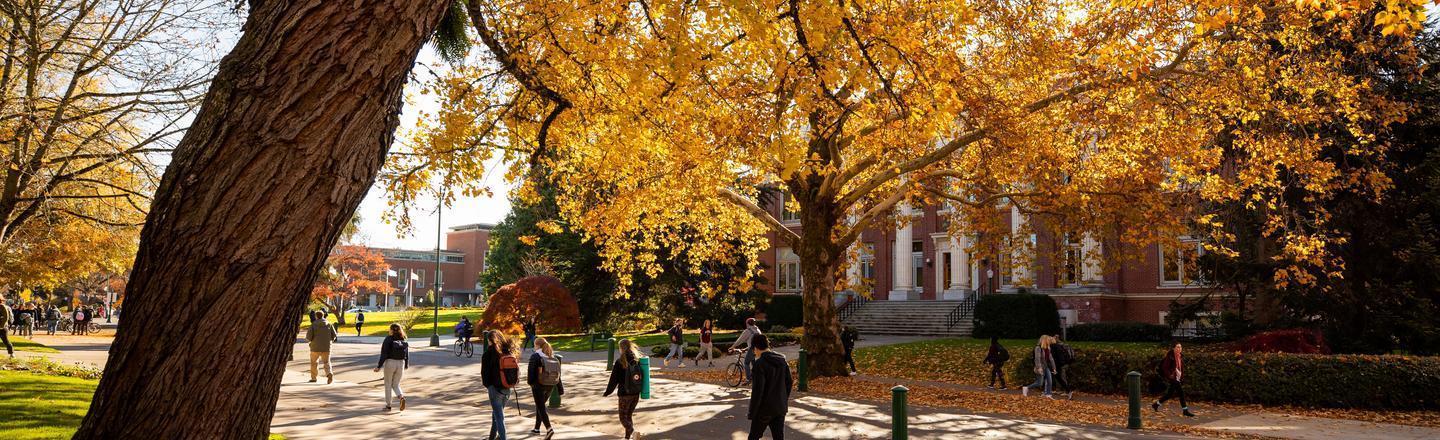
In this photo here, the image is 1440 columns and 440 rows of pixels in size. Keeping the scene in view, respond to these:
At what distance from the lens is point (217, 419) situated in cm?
329

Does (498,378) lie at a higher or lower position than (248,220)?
lower

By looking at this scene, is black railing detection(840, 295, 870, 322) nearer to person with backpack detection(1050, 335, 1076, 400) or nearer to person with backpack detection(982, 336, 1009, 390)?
person with backpack detection(982, 336, 1009, 390)

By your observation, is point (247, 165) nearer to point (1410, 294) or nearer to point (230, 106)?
point (230, 106)

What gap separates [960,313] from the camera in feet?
121

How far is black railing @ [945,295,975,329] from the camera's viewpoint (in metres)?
36.1

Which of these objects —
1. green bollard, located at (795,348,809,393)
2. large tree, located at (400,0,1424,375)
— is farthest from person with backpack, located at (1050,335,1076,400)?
green bollard, located at (795,348,809,393)

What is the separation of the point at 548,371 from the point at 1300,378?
43.4 feet

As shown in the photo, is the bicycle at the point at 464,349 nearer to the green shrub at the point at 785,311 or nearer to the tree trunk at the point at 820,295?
the tree trunk at the point at 820,295

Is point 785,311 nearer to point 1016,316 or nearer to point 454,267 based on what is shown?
point 1016,316

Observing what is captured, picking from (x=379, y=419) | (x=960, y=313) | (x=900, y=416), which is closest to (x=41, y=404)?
(x=379, y=419)

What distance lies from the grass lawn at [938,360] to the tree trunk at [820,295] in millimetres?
2873

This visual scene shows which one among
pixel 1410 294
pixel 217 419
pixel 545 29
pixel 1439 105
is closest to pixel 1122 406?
pixel 1410 294

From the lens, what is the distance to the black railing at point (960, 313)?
36.1 metres

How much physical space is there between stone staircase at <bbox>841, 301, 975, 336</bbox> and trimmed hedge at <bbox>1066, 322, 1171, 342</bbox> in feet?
14.7
